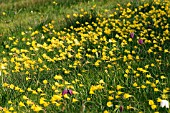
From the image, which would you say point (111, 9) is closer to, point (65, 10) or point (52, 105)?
point (65, 10)

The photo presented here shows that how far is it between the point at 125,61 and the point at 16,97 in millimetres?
1620

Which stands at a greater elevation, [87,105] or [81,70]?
[81,70]

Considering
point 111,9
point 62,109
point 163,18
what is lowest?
point 62,109

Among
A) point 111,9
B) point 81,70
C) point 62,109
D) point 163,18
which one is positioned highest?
point 111,9

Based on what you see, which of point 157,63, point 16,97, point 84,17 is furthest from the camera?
point 84,17

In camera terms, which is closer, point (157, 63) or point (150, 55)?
point (157, 63)

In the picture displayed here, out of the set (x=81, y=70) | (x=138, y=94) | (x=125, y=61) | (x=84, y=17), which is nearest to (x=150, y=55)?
(x=125, y=61)

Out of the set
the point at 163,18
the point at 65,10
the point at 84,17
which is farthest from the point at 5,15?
the point at 163,18

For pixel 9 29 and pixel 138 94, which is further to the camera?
pixel 9 29

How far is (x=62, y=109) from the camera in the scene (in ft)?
10.6

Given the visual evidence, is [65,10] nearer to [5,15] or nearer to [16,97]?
[5,15]

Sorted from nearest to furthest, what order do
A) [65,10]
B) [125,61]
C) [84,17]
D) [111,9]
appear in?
1. [125,61]
2. [84,17]
3. [111,9]
4. [65,10]

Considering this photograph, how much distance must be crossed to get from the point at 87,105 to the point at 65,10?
633 centimetres

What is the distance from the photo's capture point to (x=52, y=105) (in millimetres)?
3404
